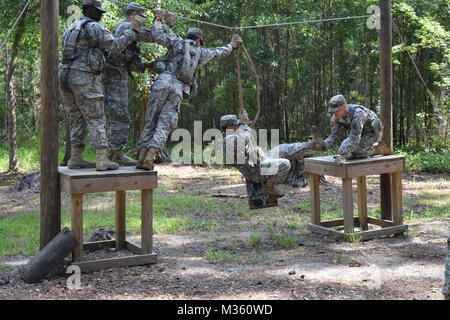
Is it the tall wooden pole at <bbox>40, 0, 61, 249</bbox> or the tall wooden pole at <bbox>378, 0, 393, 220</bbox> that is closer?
the tall wooden pole at <bbox>40, 0, 61, 249</bbox>

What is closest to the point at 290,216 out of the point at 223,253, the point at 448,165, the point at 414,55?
the point at 223,253

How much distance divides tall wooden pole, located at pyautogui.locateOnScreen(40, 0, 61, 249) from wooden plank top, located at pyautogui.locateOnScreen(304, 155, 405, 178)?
138 inches

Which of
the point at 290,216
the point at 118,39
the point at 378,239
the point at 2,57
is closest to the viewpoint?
the point at 118,39

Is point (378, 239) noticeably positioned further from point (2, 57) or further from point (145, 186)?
point (2, 57)

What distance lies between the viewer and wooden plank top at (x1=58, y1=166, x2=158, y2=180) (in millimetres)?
5055

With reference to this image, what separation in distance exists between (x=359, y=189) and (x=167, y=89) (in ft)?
11.2

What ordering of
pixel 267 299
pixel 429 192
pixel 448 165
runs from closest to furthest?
pixel 267 299 < pixel 429 192 < pixel 448 165

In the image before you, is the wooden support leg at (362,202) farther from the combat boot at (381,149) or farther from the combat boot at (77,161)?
the combat boot at (77,161)

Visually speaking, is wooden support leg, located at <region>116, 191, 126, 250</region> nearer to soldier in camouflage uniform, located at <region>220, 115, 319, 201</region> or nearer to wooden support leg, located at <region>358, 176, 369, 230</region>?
soldier in camouflage uniform, located at <region>220, 115, 319, 201</region>

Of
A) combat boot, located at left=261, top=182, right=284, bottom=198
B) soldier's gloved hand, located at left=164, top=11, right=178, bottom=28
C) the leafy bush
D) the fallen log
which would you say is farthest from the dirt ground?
the leafy bush

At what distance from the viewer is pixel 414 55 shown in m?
16.4

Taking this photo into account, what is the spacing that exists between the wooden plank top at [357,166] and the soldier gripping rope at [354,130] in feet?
0.43

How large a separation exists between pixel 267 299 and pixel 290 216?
14.4ft

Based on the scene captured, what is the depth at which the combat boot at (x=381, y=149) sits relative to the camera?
7.18 metres
